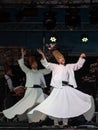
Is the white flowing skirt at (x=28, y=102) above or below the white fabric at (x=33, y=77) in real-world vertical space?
below

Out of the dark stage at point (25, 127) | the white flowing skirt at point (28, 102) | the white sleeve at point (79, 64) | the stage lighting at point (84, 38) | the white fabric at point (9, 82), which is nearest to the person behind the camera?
the dark stage at point (25, 127)

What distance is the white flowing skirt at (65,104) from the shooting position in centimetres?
942

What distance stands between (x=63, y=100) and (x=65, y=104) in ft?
0.33

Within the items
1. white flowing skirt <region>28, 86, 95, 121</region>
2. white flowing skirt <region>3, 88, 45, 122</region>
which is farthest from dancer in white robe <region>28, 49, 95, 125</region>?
white flowing skirt <region>3, 88, 45, 122</region>

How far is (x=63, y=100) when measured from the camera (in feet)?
31.3

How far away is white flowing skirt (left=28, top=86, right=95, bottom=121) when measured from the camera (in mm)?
9422

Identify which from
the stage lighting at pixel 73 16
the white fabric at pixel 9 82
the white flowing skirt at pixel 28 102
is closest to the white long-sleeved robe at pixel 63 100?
the white flowing skirt at pixel 28 102

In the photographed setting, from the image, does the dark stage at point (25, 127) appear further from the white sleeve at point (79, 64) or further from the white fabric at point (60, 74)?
the white sleeve at point (79, 64)

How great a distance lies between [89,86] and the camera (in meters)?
12.5

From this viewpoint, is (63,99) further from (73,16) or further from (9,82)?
(9,82)

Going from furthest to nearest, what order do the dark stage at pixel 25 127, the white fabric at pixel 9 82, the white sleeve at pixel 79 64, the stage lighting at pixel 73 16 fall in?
the white fabric at pixel 9 82
the stage lighting at pixel 73 16
the white sleeve at pixel 79 64
the dark stage at pixel 25 127

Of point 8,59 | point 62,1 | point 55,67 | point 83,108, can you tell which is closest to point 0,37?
point 8,59

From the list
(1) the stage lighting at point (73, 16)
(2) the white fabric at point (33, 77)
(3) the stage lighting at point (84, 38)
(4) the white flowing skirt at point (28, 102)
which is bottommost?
(4) the white flowing skirt at point (28, 102)

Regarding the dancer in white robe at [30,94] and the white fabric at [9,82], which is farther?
the white fabric at [9,82]
